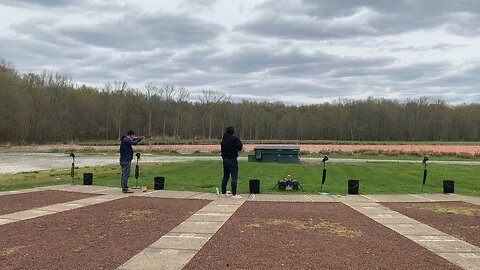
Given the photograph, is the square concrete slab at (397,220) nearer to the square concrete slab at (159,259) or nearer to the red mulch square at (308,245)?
the red mulch square at (308,245)

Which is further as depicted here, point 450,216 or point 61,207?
point 61,207

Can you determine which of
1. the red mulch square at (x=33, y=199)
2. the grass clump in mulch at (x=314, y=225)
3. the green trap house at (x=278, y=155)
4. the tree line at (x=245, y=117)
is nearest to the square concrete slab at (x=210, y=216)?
the grass clump in mulch at (x=314, y=225)

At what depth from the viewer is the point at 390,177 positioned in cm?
1831

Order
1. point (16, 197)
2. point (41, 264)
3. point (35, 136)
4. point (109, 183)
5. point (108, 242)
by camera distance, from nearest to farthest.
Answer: point (41, 264) → point (108, 242) → point (16, 197) → point (109, 183) → point (35, 136)

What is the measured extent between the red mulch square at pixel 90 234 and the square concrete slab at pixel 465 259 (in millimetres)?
4399

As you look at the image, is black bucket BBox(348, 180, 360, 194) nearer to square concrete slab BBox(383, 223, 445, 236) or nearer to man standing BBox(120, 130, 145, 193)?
square concrete slab BBox(383, 223, 445, 236)

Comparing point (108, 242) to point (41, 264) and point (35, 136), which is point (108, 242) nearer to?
point (41, 264)

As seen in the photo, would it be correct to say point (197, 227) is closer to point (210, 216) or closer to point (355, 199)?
point (210, 216)

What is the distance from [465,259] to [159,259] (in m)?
4.22

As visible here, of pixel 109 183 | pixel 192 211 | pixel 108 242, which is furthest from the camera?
pixel 109 183

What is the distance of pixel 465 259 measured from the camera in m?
5.79

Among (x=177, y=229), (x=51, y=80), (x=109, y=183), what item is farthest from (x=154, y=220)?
(x=51, y=80)

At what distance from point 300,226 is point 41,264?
→ 4.43 meters

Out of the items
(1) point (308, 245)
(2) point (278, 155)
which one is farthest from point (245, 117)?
(1) point (308, 245)
